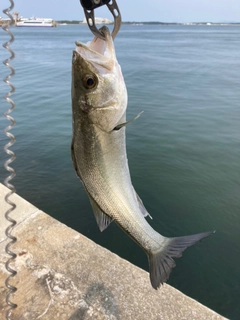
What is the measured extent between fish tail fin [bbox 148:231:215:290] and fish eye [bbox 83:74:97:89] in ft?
4.09

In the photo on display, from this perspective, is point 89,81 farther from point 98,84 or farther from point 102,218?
point 102,218

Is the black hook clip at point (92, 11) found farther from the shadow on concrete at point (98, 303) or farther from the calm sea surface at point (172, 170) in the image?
the calm sea surface at point (172, 170)

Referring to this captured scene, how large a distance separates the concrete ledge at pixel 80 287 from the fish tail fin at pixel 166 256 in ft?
4.22

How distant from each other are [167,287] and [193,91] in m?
13.9

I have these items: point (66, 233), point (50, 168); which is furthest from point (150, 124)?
point (66, 233)

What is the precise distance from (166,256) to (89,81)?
4.43 feet

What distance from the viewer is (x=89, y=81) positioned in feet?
5.51

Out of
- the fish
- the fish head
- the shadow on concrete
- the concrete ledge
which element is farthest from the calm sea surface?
the fish head

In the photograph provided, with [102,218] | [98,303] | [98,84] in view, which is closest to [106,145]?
[98,84]

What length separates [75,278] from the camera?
3.40m

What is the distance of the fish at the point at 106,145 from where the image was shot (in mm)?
1666

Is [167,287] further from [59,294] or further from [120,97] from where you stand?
[120,97]

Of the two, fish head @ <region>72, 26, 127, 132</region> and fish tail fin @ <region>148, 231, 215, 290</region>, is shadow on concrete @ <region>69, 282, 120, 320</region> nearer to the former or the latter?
fish tail fin @ <region>148, 231, 215, 290</region>

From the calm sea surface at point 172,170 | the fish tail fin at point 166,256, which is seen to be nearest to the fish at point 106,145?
the fish tail fin at point 166,256
